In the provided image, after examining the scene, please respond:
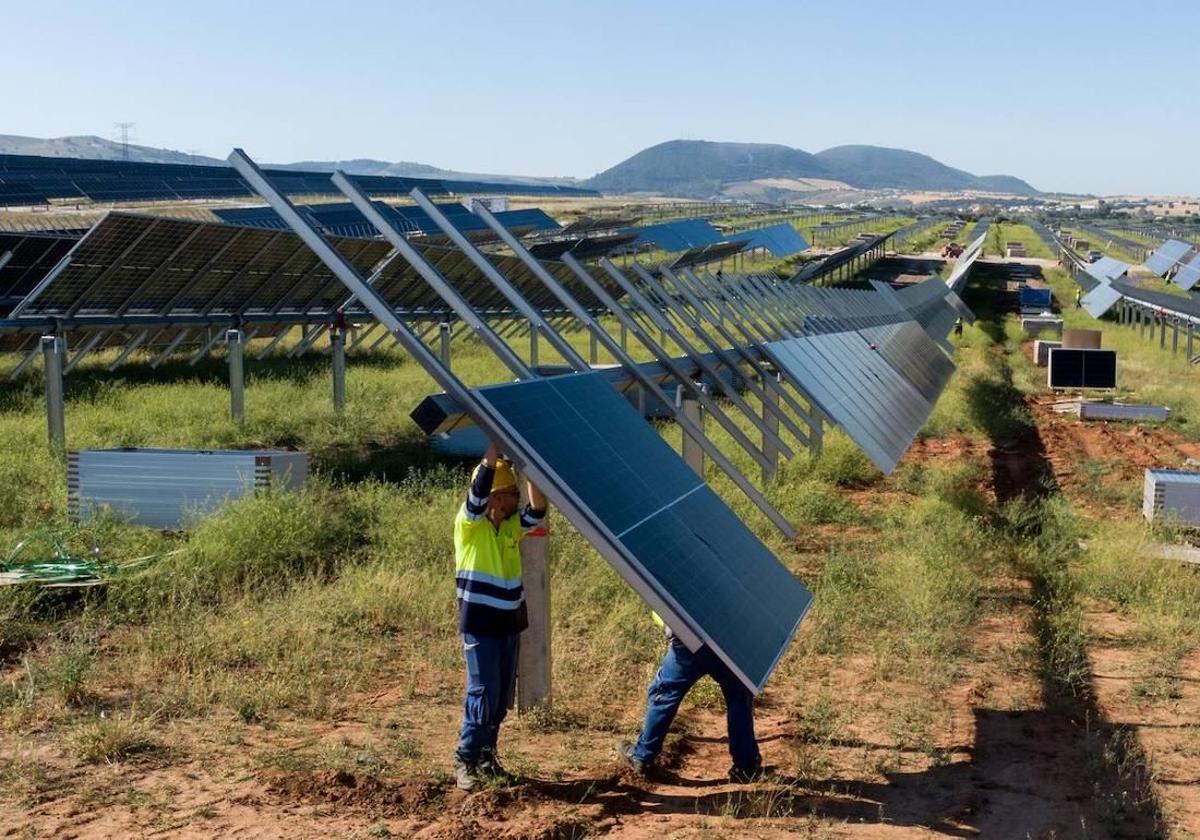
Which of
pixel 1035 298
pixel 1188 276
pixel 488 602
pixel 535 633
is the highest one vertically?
pixel 1188 276

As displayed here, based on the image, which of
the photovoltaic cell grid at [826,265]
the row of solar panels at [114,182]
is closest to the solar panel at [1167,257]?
the photovoltaic cell grid at [826,265]

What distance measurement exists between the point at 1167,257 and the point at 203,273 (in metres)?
58.7

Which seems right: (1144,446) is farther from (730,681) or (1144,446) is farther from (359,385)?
(730,681)

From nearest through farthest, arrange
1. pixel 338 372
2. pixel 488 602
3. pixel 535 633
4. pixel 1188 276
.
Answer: pixel 488 602 → pixel 535 633 → pixel 338 372 → pixel 1188 276

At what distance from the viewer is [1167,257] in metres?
67.7

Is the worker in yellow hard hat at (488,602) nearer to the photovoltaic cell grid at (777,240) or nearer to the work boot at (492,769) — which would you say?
the work boot at (492,769)

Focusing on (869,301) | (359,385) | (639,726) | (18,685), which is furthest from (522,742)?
(869,301)

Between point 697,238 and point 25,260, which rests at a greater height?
point 697,238


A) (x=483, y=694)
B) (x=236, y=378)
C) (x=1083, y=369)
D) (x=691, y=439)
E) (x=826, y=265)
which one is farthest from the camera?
(x=826, y=265)

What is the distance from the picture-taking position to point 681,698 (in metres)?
6.87

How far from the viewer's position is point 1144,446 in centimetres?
2155

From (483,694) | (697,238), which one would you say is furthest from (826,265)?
(483,694)

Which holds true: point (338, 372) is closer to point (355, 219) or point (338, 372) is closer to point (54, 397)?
point (54, 397)

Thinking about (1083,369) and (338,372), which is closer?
(338,372)
